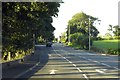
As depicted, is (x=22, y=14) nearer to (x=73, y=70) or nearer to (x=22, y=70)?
(x=22, y=70)

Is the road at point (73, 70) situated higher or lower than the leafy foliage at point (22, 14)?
lower

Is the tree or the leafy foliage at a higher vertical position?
the tree

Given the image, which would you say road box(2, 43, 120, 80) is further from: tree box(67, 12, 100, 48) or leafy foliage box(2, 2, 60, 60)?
tree box(67, 12, 100, 48)

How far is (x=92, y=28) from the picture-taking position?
522 feet

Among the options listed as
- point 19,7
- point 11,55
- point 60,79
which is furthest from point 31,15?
point 11,55

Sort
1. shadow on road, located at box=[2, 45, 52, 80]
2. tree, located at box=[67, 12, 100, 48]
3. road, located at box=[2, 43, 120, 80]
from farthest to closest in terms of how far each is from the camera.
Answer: tree, located at box=[67, 12, 100, 48] < road, located at box=[2, 43, 120, 80] < shadow on road, located at box=[2, 45, 52, 80]

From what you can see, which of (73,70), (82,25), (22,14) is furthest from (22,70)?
(82,25)

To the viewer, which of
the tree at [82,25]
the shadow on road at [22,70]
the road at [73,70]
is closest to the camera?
the shadow on road at [22,70]

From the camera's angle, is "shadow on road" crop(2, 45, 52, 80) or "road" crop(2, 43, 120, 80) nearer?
"shadow on road" crop(2, 45, 52, 80)

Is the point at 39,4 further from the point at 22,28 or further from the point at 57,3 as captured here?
the point at 22,28

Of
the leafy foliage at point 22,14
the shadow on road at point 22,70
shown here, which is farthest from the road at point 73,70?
the leafy foliage at point 22,14

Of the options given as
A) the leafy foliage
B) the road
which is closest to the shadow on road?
the road

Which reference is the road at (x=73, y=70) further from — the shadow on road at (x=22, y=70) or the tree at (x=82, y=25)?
the tree at (x=82, y=25)

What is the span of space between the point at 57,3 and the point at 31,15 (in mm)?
2767
